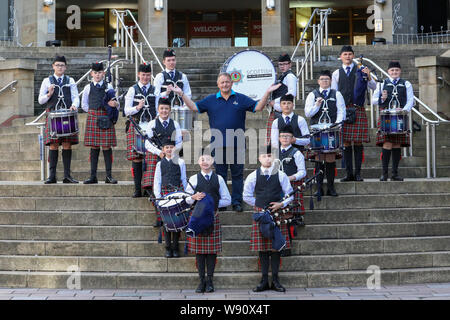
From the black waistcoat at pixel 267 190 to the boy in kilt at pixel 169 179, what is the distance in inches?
37.6

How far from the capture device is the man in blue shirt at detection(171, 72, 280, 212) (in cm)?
966

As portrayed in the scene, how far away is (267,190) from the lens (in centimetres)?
846

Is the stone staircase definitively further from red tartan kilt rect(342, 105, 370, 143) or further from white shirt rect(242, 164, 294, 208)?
white shirt rect(242, 164, 294, 208)

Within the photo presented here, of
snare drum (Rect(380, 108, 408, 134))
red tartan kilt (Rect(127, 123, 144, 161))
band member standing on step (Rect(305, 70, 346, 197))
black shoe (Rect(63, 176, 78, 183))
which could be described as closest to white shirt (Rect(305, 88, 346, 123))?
band member standing on step (Rect(305, 70, 346, 197))

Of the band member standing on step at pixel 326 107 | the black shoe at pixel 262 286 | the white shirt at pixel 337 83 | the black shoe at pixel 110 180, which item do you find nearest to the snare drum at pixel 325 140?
the band member standing on step at pixel 326 107

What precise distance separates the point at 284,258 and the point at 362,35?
2390 cm

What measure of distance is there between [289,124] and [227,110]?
2.86ft

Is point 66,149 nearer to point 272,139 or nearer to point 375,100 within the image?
point 272,139

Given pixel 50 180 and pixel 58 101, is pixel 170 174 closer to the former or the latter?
pixel 50 180

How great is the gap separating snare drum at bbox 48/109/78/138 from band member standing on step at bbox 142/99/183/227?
1.58 m

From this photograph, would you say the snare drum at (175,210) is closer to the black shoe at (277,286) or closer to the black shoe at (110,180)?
the black shoe at (277,286)

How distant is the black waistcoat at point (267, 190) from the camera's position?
8445 millimetres

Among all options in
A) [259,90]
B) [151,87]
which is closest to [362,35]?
[259,90]

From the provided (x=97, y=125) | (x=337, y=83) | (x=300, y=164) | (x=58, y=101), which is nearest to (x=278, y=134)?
(x=300, y=164)
